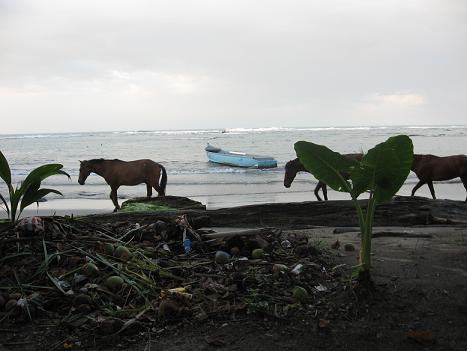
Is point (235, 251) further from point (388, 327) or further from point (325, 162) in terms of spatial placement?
point (388, 327)

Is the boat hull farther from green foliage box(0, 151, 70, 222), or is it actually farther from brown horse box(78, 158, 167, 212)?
green foliage box(0, 151, 70, 222)

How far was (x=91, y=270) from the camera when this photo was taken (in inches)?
119

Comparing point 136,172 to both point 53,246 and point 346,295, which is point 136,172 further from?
point 346,295

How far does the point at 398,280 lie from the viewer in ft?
10.4

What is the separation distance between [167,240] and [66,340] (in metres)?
1.54

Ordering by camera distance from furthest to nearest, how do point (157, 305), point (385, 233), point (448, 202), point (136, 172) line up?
point (136, 172), point (448, 202), point (385, 233), point (157, 305)

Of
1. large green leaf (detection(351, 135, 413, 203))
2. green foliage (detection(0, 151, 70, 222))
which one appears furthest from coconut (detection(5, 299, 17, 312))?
large green leaf (detection(351, 135, 413, 203))

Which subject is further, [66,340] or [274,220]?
[274,220]

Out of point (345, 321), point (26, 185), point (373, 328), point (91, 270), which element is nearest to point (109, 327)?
point (91, 270)

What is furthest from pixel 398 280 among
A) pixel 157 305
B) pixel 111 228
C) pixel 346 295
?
pixel 111 228

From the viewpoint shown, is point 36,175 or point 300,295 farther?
point 36,175

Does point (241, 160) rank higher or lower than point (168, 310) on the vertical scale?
lower

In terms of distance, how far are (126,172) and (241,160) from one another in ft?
45.4

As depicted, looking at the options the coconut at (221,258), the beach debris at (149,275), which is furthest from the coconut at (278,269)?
the coconut at (221,258)
